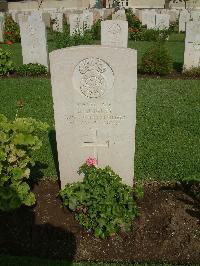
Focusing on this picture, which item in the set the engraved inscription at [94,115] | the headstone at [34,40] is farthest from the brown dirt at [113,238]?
the headstone at [34,40]

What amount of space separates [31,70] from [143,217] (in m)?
8.01

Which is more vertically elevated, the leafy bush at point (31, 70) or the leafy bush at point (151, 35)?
the leafy bush at point (151, 35)

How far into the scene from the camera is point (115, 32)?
429 inches

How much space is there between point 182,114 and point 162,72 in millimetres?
3655

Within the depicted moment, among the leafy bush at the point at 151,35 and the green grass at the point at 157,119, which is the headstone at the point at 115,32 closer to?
the green grass at the point at 157,119

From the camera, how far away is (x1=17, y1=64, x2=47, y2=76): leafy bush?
37.2ft

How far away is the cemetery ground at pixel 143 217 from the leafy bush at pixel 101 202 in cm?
12

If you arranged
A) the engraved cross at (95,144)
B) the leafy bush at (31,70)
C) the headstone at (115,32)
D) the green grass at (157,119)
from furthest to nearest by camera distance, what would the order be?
the leafy bush at (31,70)
the headstone at (115,32)
the green grass at (157,119)
the engraved cross at (95,144)

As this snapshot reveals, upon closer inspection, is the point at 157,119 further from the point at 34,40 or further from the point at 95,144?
the point at 34,40

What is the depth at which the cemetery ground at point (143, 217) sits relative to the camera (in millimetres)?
3865

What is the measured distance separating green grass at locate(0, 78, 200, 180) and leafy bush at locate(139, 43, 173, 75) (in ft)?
2.33

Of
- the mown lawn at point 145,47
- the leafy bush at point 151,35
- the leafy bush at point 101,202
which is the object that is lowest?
the leafy bush at point 101,202

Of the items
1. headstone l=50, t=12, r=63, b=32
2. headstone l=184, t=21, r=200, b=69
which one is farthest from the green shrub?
headstone l=50, t=12, r=63, b=32

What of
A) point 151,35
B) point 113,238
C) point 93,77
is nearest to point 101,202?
point 113,238
